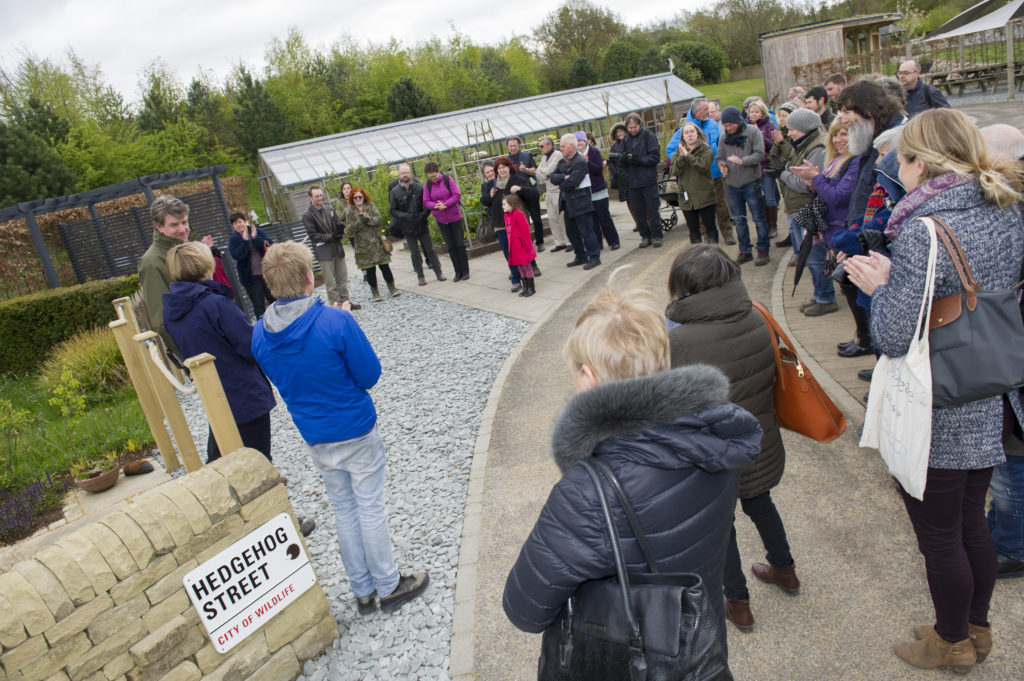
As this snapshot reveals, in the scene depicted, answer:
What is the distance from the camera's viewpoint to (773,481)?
3.04 m

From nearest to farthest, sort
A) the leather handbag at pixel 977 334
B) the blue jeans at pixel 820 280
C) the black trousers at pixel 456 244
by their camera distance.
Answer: the leather handbag at pixel 977 334 → the blue jeans at pixel 820 280 → the black trousers at pixel 456 244

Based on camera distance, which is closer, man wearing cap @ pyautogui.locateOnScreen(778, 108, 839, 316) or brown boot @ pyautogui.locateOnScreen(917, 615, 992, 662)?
brown boot @ pyautogui.locateOnScreen(917, 615, 992, 662)

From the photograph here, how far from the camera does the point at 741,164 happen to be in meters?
8.21

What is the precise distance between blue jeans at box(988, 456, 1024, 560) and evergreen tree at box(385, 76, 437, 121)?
1649 inches

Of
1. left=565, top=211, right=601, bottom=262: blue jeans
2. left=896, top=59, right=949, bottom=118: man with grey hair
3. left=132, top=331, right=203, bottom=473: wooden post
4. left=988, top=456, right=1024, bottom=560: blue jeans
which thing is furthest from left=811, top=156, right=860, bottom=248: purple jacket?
left=132, top=331, right=203, bottom=473: wooden post

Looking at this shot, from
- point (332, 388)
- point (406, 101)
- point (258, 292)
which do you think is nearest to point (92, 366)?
point (258, 292)

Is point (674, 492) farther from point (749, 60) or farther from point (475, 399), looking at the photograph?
point (749, 60)

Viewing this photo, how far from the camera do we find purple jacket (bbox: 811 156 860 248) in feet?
17.1

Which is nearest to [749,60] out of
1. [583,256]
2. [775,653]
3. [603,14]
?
[603,14]

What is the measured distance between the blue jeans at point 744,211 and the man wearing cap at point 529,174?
11.4ft

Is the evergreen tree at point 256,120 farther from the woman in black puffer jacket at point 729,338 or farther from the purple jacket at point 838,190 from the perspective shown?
the woman in black puffer jacket at point 729,338

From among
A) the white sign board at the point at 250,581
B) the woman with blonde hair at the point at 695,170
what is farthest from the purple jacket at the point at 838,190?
the white sign board at the point at 250,581

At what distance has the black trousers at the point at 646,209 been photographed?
1048 centimetres

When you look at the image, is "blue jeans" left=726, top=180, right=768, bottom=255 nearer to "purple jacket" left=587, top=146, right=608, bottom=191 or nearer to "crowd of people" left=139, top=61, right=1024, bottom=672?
"crowd of people" left=139, top=61, right=1024, bottom=672
